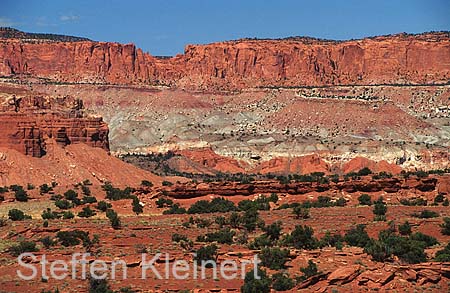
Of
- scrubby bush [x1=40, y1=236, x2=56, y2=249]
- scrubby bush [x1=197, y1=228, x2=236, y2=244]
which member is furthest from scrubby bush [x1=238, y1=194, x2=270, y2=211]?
scrubby bush [x1=40, y1=236, x2=56, y2=249]

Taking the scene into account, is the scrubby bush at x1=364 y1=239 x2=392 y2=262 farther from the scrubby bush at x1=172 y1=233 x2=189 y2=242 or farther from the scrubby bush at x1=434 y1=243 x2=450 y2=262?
the scrubby bush at x1=172 y1=233 x2=189 y2=242

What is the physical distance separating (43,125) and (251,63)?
359 feet

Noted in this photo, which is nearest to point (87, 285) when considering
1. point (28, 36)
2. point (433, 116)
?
point (433, 116)

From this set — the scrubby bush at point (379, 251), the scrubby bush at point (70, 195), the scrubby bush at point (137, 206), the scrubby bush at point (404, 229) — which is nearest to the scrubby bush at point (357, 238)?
the scrubby bush at point (404, 229)

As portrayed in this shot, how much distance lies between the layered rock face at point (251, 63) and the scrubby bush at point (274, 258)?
140752 millimetres

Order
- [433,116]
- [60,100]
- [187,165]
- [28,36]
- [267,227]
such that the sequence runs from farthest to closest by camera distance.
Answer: [28,36], [433,116], [187,165], [60,100], [267,227]

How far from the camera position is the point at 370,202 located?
5131cm

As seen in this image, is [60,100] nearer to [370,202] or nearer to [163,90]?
[370,202]

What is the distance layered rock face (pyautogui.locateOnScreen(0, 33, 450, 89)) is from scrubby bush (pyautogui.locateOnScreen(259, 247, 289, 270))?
462 ft

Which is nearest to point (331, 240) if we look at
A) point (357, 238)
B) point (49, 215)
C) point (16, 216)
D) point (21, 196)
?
point (357, 238)

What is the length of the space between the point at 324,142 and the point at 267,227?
89.7 metres

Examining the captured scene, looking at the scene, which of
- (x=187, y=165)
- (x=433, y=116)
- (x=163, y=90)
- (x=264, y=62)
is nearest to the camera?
(x=187, y=165)

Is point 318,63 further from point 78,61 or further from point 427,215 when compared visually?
point 427,215

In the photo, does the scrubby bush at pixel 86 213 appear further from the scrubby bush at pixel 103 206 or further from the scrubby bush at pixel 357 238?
the scrubby bush at pixel 357 238
